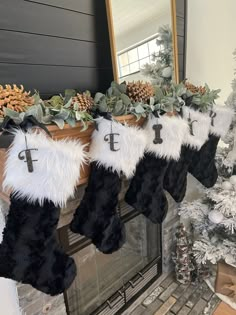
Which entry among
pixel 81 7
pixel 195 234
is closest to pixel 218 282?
pixel 195 234

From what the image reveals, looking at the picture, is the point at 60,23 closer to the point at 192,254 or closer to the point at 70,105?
the point at 70,105

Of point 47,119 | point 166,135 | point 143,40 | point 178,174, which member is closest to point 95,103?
point 47,119

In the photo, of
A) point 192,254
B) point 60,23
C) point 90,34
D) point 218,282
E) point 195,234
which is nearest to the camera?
point 60,23

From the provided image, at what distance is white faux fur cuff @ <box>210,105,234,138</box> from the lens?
59.1 inches

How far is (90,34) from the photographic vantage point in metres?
1.20

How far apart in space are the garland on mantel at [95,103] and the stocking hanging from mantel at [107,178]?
0.28ft

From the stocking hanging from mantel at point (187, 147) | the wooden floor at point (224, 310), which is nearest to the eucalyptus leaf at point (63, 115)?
the stocking hanging from mantel at point (187, 147)

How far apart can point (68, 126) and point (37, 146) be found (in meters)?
0.16

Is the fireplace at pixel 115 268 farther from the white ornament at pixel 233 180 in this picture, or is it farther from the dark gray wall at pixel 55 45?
the dark gray wall at pixel 55 45

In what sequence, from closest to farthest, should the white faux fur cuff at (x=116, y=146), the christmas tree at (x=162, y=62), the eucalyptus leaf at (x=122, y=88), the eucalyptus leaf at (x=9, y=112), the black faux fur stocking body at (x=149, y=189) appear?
the eucalyptus leaf at (x=9, y=112) < the white faux fur cuff at (x=116, y=146) < the eucalyptus leaf at (x=122, y=88) < the black faux fur stocking body at (x=149, y=189) < the christmas tree at (x=162, y=62)

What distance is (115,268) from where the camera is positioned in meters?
1.68

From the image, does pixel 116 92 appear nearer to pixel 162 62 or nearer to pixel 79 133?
pixel 79 133

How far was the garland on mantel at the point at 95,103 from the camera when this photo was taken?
2.58 ft

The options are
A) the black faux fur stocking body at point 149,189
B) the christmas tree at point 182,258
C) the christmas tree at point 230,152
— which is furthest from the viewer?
the christmas tree at point 182,258
